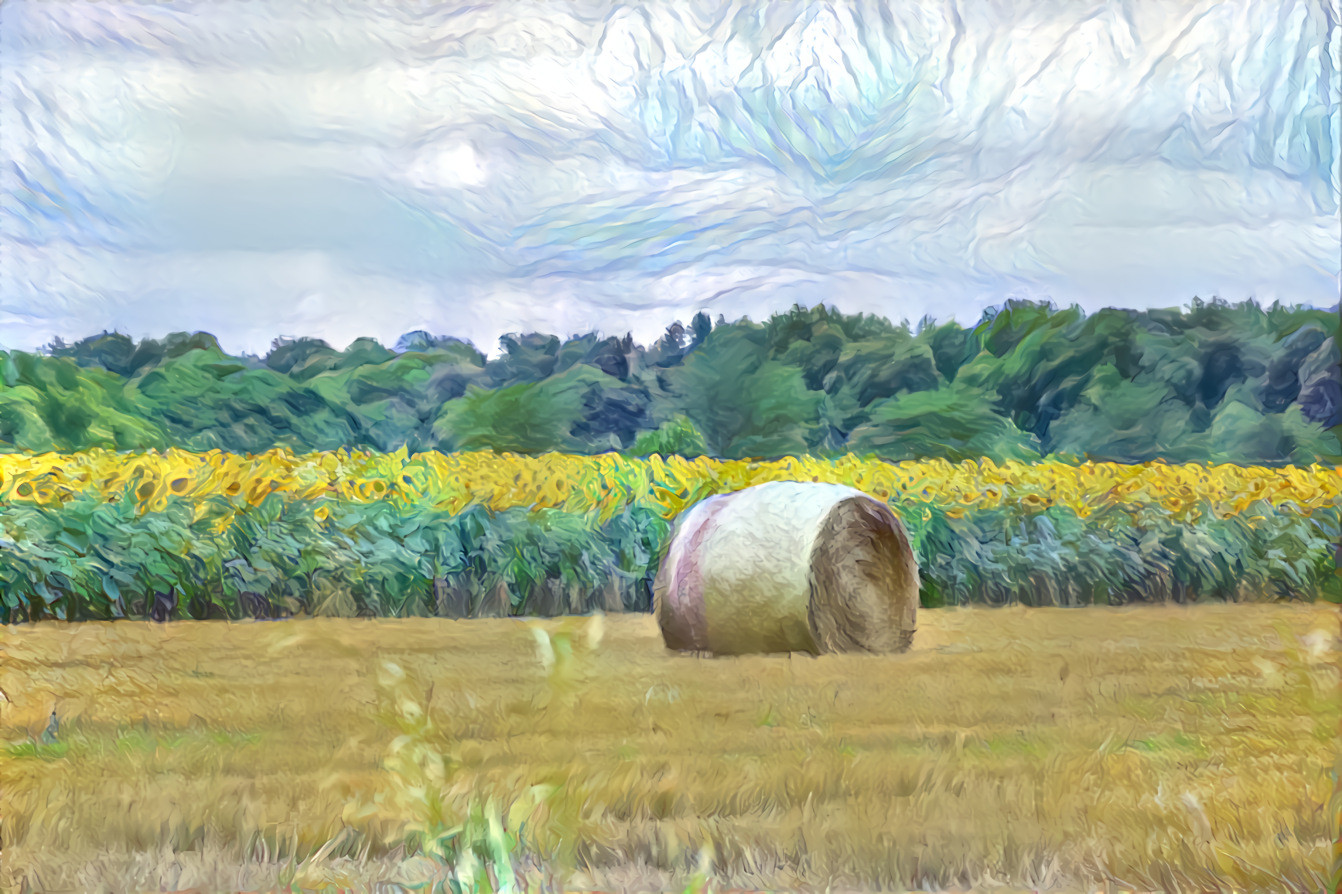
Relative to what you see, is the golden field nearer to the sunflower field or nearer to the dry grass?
the sunflower field

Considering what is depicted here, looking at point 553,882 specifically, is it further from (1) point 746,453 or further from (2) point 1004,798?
(1) point 746,453

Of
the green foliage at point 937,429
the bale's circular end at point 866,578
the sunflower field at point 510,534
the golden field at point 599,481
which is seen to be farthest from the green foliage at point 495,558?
the green foliage at point 937,429

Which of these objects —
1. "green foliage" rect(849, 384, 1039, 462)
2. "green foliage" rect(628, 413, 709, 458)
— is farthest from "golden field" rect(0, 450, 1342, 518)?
"green foliage" rect(849, 384, 1039, 462)

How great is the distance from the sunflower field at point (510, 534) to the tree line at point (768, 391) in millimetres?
9284

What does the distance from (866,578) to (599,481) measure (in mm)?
5346

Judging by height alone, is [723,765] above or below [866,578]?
below

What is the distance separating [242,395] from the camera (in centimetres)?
2739

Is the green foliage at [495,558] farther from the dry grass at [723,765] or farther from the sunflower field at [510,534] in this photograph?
the dry grass at [723,765]

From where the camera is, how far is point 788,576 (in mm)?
9039

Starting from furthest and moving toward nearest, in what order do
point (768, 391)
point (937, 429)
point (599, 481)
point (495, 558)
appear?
point (768, 391)
point (937, 429)
point (599, 481)
point (495, 558)

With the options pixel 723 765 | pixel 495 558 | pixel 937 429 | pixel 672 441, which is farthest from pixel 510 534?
pixel 937 429

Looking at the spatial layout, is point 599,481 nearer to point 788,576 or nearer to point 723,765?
point 788,576

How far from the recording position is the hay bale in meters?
9.08

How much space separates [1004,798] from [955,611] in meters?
8.38
